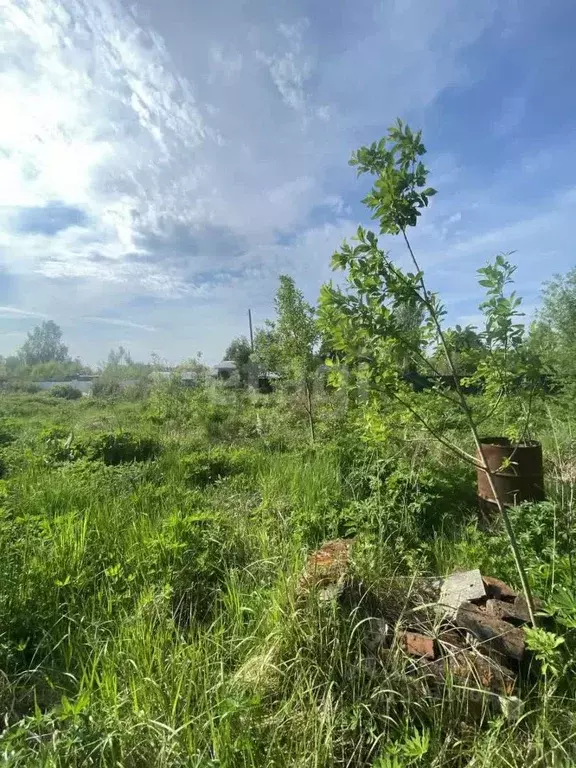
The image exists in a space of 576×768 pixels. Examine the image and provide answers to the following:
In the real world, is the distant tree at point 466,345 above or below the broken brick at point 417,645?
above

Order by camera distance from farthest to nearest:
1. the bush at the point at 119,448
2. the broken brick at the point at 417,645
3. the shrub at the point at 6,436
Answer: the shrub at the point at 6,436 → the bush at the point at 119,448 → the broken brick at the point at 417,645

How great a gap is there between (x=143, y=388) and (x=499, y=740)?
20.4 meters

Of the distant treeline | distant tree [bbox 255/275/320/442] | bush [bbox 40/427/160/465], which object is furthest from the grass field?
distant tree [bbox 255/275/320/442]

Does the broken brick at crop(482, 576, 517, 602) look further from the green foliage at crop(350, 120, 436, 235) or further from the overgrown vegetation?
the green foliage at crop(350, 120, 436, 235)

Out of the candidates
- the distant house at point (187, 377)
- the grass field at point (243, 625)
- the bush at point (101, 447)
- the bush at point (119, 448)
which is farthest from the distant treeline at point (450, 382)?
the distant house at point (187, 377)

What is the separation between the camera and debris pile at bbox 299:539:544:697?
5.79ft

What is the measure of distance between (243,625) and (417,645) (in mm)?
931

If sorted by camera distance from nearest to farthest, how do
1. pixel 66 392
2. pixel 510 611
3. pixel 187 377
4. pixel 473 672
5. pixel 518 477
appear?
pixel 473 672, pixel 510 611, pixel 518 477, pixel 187 377, pixel 66 392

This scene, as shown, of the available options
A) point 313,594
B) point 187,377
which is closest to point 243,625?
point 313,594

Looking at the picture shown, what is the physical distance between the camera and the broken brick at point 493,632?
6.02 feet

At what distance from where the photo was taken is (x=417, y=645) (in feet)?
6.12

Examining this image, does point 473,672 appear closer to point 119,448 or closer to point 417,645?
point 417,645

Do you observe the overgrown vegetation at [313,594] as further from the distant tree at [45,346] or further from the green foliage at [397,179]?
the distant tree at [45,346]

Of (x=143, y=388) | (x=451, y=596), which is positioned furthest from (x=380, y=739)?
(x=143, y=388)
